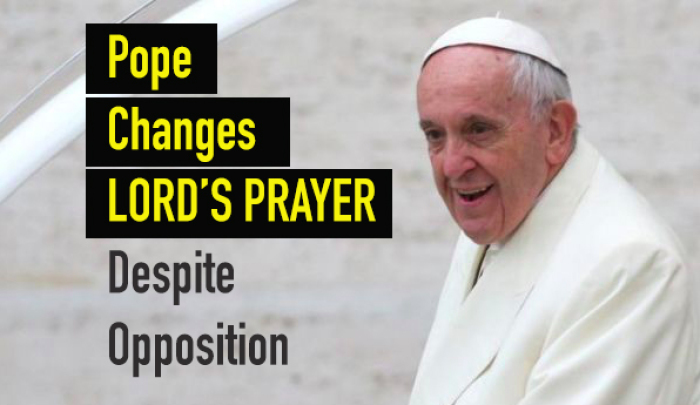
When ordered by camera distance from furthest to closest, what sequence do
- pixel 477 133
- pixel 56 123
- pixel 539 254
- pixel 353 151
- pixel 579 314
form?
pixel 353 151
pixel 56 123
pixel 539 254
pixel 477 133
pixel 579 314

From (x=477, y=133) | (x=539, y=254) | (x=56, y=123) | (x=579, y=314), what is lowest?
(x=579, y=314)

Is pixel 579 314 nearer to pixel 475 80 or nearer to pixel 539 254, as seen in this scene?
pixel 539 254

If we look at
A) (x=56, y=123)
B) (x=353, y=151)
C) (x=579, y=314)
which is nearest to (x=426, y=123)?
(x=579, y=314)

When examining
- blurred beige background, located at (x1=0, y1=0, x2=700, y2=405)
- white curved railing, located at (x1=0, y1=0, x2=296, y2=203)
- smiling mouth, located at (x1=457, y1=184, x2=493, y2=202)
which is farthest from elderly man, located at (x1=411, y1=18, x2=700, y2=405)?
blurred beige background, located at (x1=0, y1=0, x2=700, y2=405)

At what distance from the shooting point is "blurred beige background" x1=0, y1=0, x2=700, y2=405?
6008mm

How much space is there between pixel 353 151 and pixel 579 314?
11.3ft

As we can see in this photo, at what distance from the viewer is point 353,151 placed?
239 inches

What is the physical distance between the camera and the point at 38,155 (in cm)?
321

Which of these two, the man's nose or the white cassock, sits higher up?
the man's nose

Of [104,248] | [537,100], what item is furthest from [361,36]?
[537,100]

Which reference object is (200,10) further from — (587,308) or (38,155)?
(587,308)

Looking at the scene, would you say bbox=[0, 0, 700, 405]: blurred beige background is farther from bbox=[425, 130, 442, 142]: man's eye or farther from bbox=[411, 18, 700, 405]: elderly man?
bbox=[425, 130, 442, 142]: man's eye

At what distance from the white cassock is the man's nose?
0.20 meters

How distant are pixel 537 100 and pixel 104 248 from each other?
365cm
